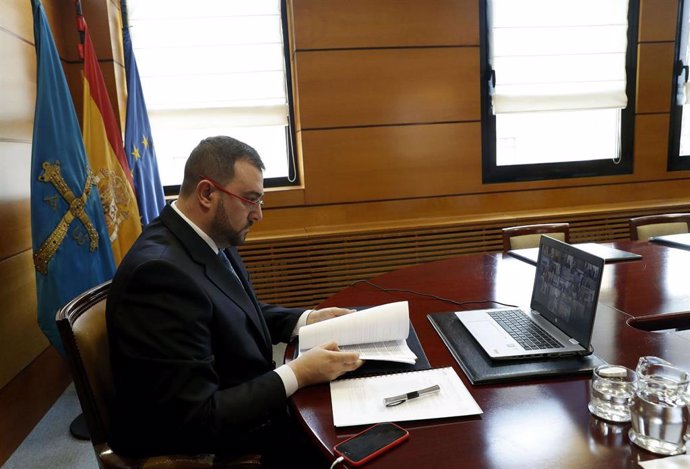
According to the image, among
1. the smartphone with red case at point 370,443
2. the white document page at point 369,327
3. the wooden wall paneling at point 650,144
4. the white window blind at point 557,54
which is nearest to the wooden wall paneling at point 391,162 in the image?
the white window blind at point 557,54

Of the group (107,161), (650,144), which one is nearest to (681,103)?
(650,144)

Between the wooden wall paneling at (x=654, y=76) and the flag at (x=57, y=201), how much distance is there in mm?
4266

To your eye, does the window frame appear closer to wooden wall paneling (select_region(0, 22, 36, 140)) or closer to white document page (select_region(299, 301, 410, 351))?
wooden wall paneling (select_region(0, 22, 36, 140))

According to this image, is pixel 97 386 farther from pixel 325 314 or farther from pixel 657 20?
pixel 657 20

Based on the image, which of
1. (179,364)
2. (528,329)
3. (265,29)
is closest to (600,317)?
(528,329)

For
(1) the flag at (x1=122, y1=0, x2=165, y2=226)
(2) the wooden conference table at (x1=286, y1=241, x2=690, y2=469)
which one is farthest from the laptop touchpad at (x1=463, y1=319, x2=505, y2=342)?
(1) the flag at (x1=122, y1=0, x2=165, y2=226)

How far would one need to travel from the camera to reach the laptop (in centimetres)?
115

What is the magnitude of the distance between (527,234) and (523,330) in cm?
152

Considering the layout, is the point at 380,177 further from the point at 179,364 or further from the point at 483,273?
the point at 179,364

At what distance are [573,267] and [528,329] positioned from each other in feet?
0.73

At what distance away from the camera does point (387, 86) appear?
349 cm

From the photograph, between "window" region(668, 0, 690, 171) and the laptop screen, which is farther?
"window" region(668, 0, 690, 171)

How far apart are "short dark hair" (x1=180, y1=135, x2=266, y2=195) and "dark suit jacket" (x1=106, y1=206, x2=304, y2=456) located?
241mm

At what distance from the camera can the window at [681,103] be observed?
3873 millimetres
